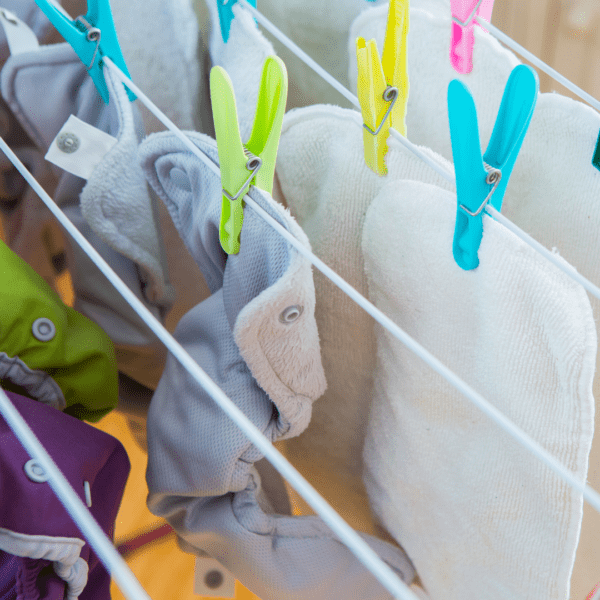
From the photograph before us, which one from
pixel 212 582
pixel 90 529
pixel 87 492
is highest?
pixel 90 529

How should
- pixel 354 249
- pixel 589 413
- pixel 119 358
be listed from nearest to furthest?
pixel 589 413 → pixel 354 249 → pixel 119 358

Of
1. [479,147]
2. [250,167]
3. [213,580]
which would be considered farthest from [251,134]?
[213,580]

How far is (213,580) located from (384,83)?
1.78 feet

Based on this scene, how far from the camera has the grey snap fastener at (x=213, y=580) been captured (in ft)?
2.00

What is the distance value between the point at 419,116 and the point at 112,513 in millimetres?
416

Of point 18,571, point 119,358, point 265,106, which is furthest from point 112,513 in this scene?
point 265,106

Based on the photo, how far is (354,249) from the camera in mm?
417

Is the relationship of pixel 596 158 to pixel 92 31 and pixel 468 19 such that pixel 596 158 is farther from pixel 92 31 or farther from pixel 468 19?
pixel 92 31

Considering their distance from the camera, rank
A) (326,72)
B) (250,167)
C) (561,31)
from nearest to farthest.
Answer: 1. (250,167)
2. (326,72)
3. (561,31)

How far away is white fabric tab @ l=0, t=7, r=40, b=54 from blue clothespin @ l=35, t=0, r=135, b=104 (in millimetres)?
112

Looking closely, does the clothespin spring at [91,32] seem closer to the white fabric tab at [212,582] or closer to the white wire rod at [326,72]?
the white wire rod at [326,72]

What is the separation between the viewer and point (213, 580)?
0.61 metres

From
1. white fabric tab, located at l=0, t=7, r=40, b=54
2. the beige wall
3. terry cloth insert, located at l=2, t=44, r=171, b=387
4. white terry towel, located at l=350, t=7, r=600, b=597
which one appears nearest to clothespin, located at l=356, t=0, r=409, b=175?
white terry towel, located at l=350, t=7, r=600, b=597

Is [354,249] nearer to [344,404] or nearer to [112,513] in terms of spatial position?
[344,404]
